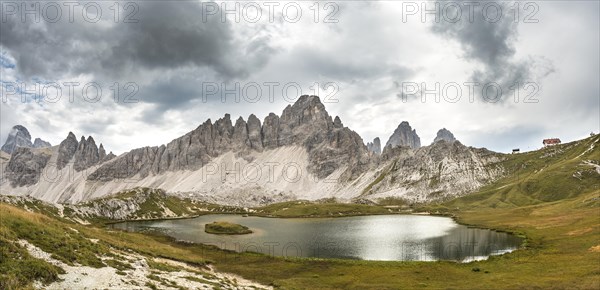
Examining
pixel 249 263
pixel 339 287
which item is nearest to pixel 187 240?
pixel 249 263

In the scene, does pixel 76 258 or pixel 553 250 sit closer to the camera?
pixel 76 258

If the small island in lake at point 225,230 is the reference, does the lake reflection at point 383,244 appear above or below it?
above

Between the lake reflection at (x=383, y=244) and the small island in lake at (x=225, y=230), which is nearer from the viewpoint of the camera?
the lake reflection at (x=383, y=244)

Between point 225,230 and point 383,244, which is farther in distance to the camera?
point 225,230

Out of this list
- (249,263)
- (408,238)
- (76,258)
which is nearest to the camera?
(76,258)

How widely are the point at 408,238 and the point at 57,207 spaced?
13389 centimetres

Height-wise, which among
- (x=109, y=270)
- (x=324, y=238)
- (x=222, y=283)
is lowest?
(x=324, y=238)

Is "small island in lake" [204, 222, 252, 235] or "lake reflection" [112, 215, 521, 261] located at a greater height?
"lake reflection" [112, 215, 521, 261]

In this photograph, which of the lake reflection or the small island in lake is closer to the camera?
the lake reflection

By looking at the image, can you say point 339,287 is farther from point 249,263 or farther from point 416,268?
point 249,263

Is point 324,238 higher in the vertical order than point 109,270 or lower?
lower

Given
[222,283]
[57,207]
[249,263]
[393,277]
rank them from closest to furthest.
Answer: [222,283]
[393,277]
[249,263]
[57,207]

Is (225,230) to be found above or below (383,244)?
below

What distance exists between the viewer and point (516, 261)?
64.2m
